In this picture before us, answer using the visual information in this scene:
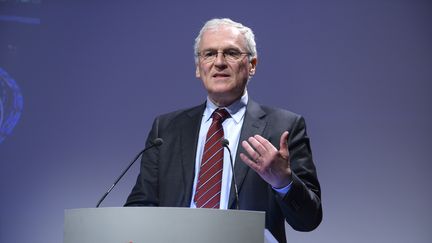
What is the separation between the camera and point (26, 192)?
394 cm

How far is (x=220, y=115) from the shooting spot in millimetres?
2648

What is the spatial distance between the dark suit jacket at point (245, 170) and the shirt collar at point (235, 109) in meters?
0.04

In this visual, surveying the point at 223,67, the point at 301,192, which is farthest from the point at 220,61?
the point at 301,192

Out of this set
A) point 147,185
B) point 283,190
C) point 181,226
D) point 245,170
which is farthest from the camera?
point 147,185

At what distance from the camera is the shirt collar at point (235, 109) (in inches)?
105

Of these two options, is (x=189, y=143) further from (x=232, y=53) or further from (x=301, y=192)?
(x=301, y=192)

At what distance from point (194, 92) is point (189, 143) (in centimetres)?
135

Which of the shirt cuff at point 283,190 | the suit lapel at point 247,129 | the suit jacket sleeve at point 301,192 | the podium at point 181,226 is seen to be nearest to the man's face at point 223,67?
the suit lapel at point 247,129

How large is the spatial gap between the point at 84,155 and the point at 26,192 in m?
0.46

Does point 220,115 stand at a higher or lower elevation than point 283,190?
higher

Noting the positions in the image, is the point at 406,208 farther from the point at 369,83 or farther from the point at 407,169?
the point at 369,83

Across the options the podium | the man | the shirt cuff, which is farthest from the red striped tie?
the podium

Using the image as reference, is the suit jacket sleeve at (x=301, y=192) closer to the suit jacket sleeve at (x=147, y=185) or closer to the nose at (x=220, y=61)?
the nose at (x=220, y=61)

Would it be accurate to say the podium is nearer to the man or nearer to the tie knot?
the man
